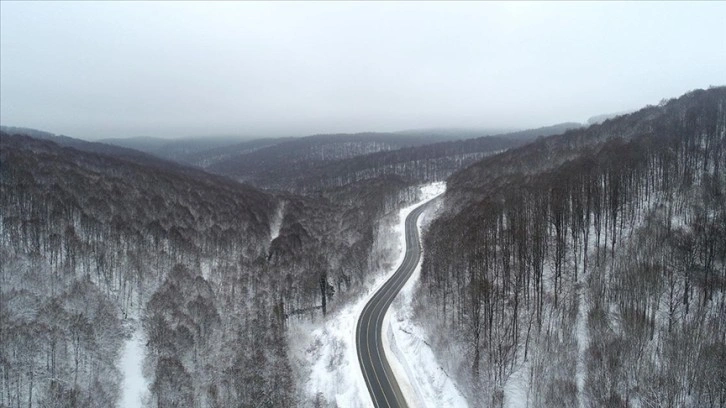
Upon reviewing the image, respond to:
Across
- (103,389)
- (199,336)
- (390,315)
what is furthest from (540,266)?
(103,389)

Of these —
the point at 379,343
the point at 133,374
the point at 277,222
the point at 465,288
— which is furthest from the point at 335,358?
the point at 277,222

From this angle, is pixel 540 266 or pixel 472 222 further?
pixel 472 222

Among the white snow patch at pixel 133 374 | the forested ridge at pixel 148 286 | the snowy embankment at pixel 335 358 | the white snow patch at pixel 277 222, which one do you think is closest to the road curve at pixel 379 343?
the snowy embankment at pixel 335 358

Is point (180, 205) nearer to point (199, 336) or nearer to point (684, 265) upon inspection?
point (199, 336)

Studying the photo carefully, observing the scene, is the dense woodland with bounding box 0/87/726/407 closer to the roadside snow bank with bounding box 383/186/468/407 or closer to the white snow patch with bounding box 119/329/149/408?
the white snow patch with bounding box 119/329/149/408

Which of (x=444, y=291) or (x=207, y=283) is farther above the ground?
(x=444, y=291)

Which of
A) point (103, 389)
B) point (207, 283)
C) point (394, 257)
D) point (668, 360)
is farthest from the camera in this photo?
point (394, 257)

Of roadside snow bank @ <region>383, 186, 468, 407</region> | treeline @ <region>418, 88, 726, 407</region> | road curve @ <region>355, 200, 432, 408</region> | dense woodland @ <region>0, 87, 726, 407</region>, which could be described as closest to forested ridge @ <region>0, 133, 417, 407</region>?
dense woodland @ <region>0, 87, 726, 407</region>
